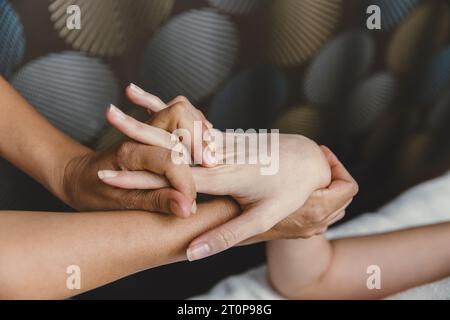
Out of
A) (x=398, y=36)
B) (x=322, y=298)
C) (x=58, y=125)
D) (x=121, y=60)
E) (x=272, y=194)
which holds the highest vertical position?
(x=398, y=36)

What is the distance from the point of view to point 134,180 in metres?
0.71

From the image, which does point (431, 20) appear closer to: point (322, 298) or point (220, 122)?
point (220, 122)

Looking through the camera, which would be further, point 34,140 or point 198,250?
point 34,140

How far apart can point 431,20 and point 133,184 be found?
102 cm

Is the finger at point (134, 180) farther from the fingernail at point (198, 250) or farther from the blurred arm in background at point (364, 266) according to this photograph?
the blurred arm in background at point (364, 266)

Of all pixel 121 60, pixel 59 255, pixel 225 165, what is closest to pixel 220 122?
pixel 121 60

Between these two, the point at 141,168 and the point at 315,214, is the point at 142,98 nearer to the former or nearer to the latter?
the point at 141,168

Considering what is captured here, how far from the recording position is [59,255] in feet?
2.19

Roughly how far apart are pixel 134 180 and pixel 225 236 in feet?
0.50

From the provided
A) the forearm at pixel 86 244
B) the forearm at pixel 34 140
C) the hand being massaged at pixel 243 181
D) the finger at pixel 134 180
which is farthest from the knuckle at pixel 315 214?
the forearm at pixel 34 140

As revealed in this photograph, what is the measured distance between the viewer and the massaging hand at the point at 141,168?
2.26 ft

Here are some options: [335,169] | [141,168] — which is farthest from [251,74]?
[141,168]

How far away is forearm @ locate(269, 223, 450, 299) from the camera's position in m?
0.88

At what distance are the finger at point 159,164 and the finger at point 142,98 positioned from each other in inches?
3.4
